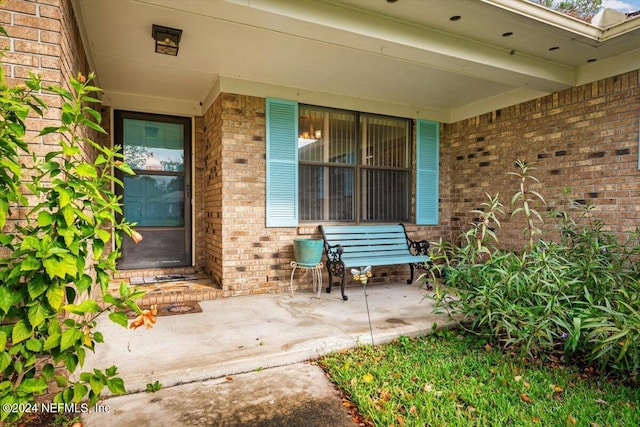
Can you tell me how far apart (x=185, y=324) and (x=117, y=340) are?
1.89 feet

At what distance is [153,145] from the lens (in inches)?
203

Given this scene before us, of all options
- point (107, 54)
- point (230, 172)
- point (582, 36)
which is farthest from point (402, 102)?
point (107, 54)

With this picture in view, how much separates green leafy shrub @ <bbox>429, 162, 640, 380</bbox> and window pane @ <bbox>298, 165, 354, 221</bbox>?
2210 millimetres

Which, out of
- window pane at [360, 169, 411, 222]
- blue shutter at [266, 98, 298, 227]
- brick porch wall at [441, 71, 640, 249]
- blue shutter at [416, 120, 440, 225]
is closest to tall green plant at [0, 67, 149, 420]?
blue shutter at [266, 98, 298, 227]

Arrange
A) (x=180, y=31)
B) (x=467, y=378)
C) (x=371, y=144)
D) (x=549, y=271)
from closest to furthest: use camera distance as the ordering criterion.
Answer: (x=467, y=378) < (x=549, y=271) < (x=180, y=31) < (x=371, y=144)

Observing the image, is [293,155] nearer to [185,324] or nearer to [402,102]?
[402,102]

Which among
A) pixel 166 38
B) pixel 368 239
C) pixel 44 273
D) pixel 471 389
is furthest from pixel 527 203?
pixel 44 273

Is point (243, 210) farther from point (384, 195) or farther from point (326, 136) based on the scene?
point (384, 195)

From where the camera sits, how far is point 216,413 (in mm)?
1983

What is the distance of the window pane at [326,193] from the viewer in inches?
195

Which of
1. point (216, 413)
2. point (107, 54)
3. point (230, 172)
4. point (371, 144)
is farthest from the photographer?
point (371, 144)

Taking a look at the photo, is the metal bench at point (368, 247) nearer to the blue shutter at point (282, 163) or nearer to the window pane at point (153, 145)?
the blue shutter at point (282, 163)

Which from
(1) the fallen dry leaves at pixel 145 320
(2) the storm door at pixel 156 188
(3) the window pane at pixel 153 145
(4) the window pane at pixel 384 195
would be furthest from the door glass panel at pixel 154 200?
(1) the fallen dry leaves at pixel 145 320

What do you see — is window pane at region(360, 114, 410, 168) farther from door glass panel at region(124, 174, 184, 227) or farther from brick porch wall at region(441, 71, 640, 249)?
door glass panel at region(124, 174, 184, 227)
